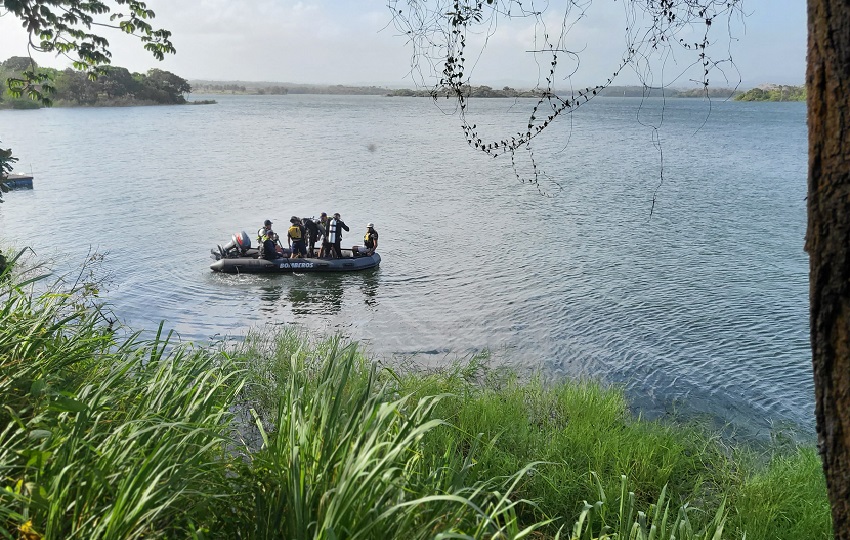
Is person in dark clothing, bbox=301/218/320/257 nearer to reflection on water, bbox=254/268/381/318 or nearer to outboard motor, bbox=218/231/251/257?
reflection on water, bbox=254/268/381/318

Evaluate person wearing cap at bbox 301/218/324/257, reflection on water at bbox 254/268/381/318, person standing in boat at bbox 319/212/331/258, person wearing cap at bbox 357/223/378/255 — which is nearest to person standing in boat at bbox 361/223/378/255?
person wearing cap at bbox 357/223/378/255

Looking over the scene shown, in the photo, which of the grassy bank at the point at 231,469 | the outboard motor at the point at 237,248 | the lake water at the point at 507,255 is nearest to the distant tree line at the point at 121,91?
the lake water at the point at 507,255

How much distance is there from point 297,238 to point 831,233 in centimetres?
1649

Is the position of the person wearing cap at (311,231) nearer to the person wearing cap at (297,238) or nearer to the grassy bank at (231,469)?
the person wearing cap at (297,238)

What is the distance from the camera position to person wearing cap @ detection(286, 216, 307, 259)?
58.2 feet

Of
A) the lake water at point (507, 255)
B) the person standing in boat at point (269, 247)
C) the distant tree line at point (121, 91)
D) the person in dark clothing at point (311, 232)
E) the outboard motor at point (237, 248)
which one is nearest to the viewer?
the lake water at point (507, 255)

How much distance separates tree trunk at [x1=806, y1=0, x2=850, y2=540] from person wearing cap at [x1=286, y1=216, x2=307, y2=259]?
1638cm

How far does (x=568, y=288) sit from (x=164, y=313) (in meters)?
9.25

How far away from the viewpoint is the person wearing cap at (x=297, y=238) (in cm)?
1775

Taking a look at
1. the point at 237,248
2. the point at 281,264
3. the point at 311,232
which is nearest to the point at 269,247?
the point at 281,264

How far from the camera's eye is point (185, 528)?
2.75 meters

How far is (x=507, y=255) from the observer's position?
19844 millimetres

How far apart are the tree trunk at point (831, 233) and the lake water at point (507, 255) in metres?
0.81

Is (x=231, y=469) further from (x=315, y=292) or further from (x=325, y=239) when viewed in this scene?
(x=325, y=239)
